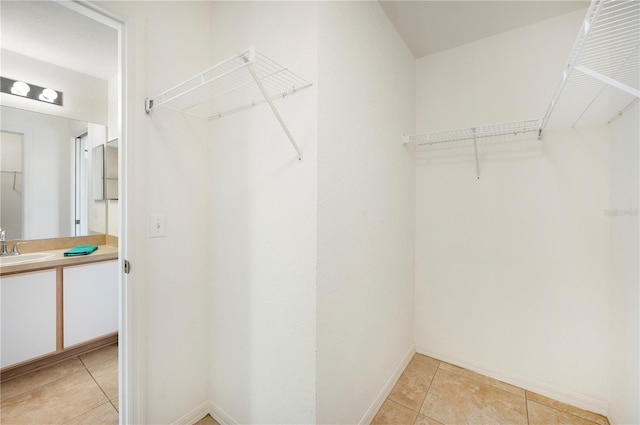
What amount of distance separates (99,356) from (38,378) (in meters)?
0.36

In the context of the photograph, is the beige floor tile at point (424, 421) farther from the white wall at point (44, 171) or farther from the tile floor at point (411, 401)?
the white wall at point (44, 171)

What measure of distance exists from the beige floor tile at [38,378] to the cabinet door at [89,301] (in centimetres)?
17

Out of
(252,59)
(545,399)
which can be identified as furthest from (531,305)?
(252,59)

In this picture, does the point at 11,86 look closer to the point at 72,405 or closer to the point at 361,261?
the point at 72,405

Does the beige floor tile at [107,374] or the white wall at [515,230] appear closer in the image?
the white wall at [515,230]

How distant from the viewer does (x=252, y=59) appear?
87 cm

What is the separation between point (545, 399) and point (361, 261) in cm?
155

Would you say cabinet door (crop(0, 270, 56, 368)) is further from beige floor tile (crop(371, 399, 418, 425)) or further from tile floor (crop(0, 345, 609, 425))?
beige floor tile (crop(371, 399, 418, 425))

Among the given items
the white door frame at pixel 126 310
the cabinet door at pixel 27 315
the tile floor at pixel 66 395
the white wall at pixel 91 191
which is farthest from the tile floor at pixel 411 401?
the white wall at pixel 91 191

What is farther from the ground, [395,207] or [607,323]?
[395,207]

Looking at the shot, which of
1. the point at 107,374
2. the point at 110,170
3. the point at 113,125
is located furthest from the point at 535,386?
the point at 113,125

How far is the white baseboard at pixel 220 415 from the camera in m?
1.45

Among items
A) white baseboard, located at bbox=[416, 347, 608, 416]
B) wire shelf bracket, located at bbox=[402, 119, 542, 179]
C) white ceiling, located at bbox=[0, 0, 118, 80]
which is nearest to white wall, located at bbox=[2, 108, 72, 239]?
white ceiling, located at bbox=[0, 0, 118, 80]

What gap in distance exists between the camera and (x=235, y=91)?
1.42 m
